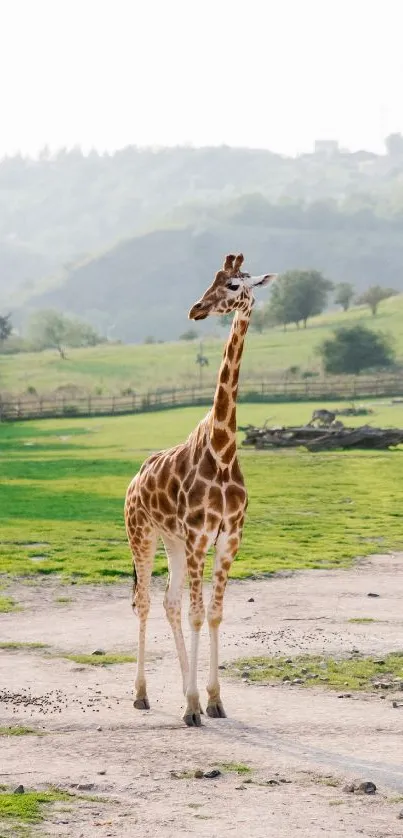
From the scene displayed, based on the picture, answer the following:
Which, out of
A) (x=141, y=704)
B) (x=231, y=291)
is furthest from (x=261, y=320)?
(x=141, y=704)

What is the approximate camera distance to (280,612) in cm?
1873

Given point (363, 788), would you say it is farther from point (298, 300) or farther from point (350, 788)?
point (298, 300)

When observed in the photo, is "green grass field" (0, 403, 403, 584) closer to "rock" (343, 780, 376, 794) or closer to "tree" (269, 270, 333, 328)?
"rock" (343, 780, 376, 794)

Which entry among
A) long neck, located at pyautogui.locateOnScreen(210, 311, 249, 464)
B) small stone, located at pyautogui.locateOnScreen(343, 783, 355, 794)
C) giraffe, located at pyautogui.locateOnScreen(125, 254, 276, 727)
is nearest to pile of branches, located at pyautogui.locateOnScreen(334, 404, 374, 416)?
giraffe, located at pyautogui.locateOnScreen(125, 254, 276, 727)

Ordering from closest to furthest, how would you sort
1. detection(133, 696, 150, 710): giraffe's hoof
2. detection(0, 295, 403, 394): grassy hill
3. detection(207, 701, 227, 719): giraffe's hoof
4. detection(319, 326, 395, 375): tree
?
detection(207, 701, 227, 719): giraffe's hoof
detection(133, 696, 150, 710): giraffe's hoof
detection(319, 326, 395, 375): tree
detection(0, 295, 403, 394): grassy hill

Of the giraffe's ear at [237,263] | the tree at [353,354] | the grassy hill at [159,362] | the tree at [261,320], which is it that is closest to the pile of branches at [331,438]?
the giraffe's ear at [237,263]

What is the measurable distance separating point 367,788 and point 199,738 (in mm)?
2200

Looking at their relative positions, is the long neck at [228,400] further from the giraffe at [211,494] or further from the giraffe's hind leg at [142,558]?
the giraffe's hind leg at [142,558]

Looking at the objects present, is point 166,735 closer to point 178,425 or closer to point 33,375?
point 178,425

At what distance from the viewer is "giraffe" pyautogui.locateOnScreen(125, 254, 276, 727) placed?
1278 cm

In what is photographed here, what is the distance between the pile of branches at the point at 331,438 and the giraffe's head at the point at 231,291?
38958mm

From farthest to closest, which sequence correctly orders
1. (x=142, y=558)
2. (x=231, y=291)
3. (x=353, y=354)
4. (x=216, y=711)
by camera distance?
(x=353, y=354) < (x=142, y=558) < (x=231, y=291) < (x=216, y=711)

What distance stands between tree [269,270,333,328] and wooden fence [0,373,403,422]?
79.1 metres

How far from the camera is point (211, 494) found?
1291 centimetres
